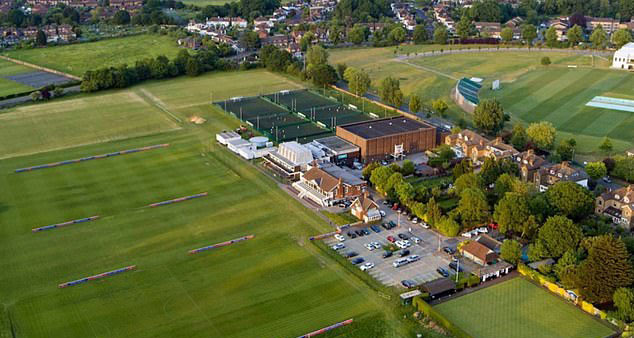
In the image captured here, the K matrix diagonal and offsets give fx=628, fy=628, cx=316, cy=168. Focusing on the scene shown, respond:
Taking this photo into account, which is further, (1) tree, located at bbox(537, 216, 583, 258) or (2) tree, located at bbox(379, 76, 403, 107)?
(2) tree, located at bbox(379, 76, 403, 107)

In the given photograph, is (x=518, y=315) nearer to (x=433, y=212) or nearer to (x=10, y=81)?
(x=433, y=212)

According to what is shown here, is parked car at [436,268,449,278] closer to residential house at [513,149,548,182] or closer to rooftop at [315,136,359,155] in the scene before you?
residential house at [513,149,548,182]

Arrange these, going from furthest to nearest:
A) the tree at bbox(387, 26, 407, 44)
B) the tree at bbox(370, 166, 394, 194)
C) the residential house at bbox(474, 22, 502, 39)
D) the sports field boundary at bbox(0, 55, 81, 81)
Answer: the residential house at bbox(474, 22, 502, 39) → the tree at bbox(387, 26, 407, 44) → the sports field boundary at bbox(0, 55, 81, 81) → the tree at bbox(370, 166, 394, 194)

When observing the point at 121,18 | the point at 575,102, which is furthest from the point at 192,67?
the point at 121,18

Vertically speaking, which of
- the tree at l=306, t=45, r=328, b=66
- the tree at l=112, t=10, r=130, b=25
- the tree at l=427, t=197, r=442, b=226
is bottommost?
the tree at l=427, t=197, r=442, b=226

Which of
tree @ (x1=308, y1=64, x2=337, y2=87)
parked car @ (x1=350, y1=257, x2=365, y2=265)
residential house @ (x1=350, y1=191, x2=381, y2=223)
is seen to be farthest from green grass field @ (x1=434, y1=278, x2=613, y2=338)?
tree @ (x1=308, y1=64, x2=337, y2=87)

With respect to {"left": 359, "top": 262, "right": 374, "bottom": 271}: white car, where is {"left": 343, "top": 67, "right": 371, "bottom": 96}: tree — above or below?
above
